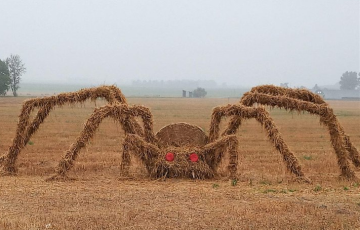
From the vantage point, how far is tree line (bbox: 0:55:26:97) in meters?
64.6

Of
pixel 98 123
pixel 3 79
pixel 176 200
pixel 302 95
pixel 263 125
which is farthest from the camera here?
pixel 3 79

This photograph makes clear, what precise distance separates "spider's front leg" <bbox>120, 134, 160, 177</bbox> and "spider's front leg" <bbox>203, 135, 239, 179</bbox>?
1281 millimetres

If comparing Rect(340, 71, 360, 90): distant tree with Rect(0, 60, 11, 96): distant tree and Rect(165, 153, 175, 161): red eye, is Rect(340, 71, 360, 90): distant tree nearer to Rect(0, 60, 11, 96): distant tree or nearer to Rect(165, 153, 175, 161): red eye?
Rect(0, 60, 11, 96): distant tree

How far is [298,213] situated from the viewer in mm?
7516

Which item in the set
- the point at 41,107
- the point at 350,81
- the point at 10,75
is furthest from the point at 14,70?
the point at 350,81

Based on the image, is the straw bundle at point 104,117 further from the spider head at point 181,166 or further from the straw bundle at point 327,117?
the straw bundle at point 327,117

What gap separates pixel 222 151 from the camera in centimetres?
1105

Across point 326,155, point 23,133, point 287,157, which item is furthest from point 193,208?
point 326,155

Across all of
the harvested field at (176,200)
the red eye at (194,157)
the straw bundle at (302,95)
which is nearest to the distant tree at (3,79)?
the harvested field at (176,200)

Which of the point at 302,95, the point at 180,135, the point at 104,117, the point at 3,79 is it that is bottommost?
the point at 180,135

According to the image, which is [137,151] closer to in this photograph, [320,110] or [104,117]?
[104,117]

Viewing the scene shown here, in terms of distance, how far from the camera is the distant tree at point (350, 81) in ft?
508

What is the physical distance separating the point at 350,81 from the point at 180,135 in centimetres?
15579

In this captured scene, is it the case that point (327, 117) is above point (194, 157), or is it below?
above
